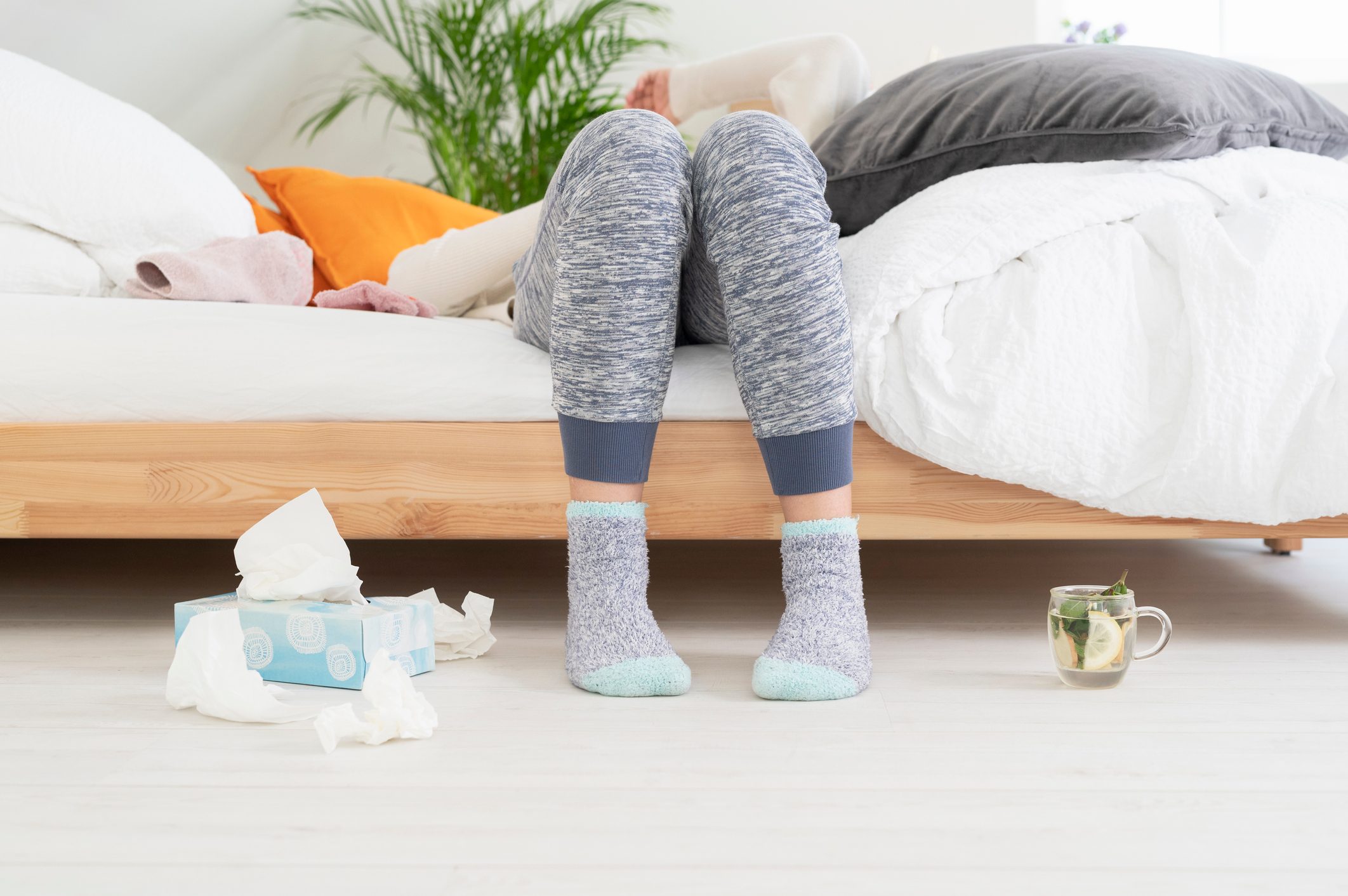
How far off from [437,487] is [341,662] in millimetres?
218

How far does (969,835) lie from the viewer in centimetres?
60

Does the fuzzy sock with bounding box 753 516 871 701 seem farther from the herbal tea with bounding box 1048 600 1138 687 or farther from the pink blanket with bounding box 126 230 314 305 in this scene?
the pink blanket with bounding box 126 230 314 305

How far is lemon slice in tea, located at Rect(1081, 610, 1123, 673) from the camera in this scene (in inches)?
33.8

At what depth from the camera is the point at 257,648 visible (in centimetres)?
93

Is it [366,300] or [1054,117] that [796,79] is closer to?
[1054,117]

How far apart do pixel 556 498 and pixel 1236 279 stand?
0.65m

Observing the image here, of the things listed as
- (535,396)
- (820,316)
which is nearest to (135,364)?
(535,396)

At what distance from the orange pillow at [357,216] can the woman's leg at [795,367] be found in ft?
2.77

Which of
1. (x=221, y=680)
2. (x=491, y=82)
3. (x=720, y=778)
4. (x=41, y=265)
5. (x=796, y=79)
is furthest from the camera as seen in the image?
(x=491, y=82)

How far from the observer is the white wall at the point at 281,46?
241cm

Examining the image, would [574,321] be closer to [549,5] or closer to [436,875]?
[436,875]

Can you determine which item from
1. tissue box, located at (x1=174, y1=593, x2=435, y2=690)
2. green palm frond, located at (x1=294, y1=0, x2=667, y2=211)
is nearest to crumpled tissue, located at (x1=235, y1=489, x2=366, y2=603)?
tissue box, located at (x1=174, y1=593, x2=435, y2=690)

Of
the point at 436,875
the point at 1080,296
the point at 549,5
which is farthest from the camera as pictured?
the point at 549,5

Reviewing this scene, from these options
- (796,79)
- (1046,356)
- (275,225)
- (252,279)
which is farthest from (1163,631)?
(275,225)
